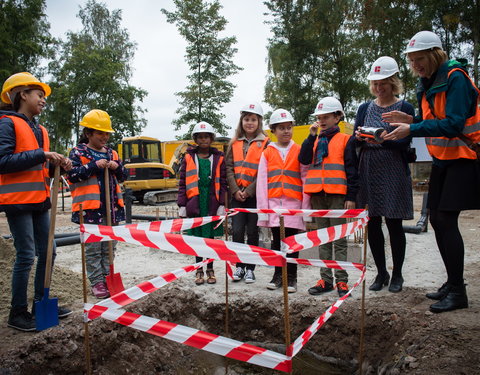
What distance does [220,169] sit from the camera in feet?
15.2

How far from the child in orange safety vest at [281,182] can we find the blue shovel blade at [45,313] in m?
2.11

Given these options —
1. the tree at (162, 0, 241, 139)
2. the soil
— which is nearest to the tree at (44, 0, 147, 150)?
the tree at (162, 0, 241, 139)

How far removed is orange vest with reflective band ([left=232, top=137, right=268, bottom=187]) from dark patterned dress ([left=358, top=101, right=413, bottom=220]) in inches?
48.5

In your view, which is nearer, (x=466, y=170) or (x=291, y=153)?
(x=466, y=170)

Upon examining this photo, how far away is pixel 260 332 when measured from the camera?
3.84 metres

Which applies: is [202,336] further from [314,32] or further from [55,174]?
[314,32]

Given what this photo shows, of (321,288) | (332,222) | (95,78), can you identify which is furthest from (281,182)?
(95,78)

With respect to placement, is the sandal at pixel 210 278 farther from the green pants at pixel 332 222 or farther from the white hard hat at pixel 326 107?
the white hard hat at pixel 326 107

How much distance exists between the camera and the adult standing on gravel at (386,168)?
3.57 metres

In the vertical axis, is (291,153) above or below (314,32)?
below

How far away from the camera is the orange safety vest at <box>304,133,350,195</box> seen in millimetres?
3807

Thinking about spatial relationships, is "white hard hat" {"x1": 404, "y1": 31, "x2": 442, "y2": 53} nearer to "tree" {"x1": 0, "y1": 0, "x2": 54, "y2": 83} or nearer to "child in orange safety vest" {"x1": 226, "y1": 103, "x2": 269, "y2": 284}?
"child in orange safety vest" {"x1": 226, "y1": 103, "x2": 269, "y2": 284}

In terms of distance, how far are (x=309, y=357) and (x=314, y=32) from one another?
75.9 ft

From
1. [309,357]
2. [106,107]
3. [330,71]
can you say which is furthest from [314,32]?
[309,357]
